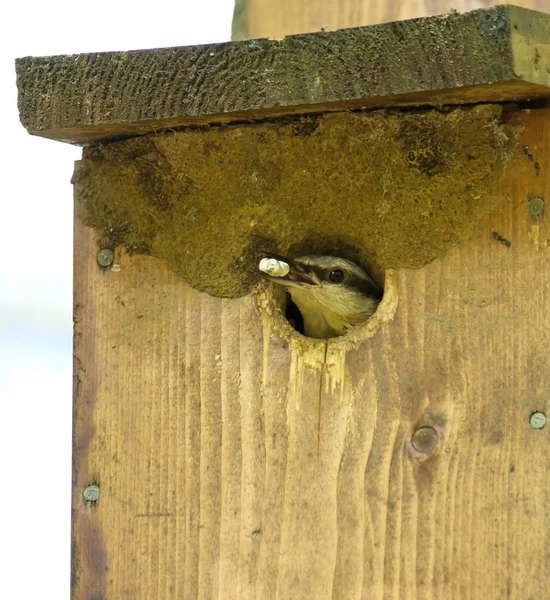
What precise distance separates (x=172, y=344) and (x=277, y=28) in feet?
2.45

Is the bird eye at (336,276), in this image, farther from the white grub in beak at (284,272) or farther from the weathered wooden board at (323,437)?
the weathered wooden board at (323,437)

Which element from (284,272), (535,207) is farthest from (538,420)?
(284,272)

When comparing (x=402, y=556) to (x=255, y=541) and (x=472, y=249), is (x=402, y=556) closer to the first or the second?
(x=255, y=541)

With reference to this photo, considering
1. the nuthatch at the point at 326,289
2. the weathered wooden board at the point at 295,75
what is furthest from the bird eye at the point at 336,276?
the weathered wooden board at the point at 295,75

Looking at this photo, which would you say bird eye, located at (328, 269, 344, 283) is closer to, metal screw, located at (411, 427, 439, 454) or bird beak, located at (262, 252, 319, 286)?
bird beak, located at (262, 252, 319, 286)

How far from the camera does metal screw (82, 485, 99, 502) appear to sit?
2.07 m

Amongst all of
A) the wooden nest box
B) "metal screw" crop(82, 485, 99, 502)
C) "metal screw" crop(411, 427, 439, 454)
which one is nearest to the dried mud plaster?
the wooden nest box

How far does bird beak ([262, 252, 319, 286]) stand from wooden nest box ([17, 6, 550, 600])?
0.12 ft

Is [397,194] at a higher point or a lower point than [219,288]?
higher

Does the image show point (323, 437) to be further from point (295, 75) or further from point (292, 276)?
point (295, 75)

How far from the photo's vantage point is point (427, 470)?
184 cm

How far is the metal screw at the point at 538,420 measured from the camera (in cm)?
179

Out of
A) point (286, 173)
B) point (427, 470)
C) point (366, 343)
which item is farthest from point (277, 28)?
point (427, 470)

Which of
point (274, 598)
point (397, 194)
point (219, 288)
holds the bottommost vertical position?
point (274, 598)
